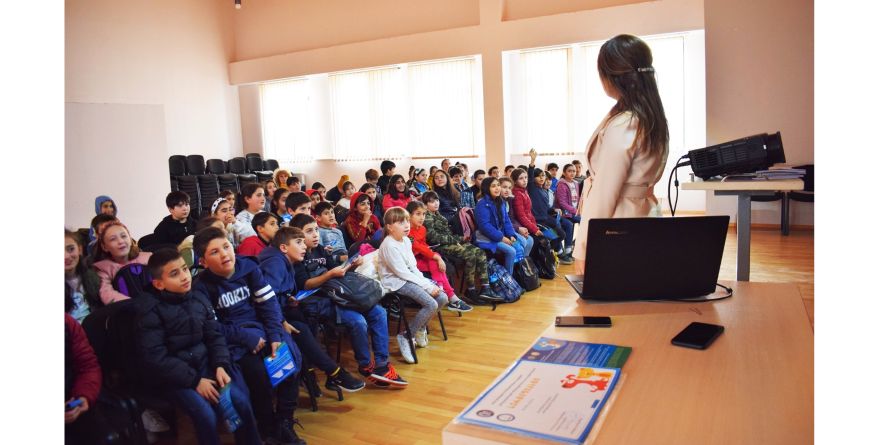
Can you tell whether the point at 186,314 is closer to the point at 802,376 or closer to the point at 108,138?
the point at 802,376

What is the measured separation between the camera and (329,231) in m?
4.69

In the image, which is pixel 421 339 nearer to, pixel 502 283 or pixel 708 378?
pixel 502 283

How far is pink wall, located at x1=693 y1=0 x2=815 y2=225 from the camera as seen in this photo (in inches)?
306

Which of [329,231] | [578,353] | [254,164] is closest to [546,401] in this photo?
[578,353]

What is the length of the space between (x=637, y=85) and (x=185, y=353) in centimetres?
202

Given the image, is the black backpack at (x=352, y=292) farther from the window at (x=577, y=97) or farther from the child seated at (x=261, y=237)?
the window at (x=577, y=97)

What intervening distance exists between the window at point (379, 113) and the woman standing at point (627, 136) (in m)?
9.29

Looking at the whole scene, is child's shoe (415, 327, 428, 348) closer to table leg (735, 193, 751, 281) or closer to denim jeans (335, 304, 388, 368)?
denim jeans (335, 304, 388, 368)

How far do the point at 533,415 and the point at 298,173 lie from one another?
12830mm

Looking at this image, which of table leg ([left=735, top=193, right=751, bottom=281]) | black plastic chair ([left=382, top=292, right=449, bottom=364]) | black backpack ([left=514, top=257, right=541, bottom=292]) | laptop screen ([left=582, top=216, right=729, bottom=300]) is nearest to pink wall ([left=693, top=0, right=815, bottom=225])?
black backpack ([left=514, top=257, right=541, bottom=292])

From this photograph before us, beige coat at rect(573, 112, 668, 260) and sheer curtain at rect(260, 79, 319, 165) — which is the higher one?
sheer curtain at rect(260, 79, 319, 165)

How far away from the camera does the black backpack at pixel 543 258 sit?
614 cm

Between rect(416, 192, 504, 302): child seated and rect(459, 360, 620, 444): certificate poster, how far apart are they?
149 inches
